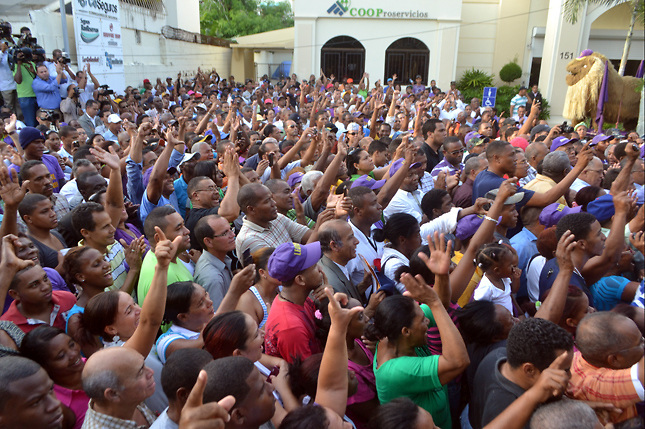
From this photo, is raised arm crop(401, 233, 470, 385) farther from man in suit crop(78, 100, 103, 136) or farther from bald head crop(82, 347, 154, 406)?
man in suit crop(78, 100, 103, 136)

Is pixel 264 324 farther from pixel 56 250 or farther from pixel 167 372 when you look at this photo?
pixel 56 250

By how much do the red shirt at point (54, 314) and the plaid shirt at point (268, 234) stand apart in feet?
3.97

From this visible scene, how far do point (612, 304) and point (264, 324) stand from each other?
7.17 feet

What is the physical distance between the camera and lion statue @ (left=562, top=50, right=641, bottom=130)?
1012cm

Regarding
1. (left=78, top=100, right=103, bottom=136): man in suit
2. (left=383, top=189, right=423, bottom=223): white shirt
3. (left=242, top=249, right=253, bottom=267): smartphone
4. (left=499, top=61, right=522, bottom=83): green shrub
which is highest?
(left=499, top=61, right=522, bottom=83): green shrub

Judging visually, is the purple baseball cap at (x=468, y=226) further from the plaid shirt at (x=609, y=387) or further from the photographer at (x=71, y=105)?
the photographer at (x=71, y=105)

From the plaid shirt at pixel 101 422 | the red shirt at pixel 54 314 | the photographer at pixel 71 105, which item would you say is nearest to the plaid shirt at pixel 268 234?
the red shirt at pixel 54 314

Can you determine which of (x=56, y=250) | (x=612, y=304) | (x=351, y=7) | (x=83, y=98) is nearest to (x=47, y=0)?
(x=83, y=98)

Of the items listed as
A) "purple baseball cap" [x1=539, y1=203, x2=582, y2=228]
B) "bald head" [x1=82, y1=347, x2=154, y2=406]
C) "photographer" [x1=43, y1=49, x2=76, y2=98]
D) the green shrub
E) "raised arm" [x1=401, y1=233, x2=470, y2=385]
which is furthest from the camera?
the green shrub

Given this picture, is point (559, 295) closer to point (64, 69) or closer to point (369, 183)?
point (369, 183)

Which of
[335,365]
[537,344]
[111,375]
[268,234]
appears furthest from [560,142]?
[111,375]

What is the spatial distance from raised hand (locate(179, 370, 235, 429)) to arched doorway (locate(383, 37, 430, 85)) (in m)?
21.8

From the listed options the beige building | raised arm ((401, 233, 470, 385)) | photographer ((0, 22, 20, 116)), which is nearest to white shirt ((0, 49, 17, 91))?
photographer ((0, 22, 20, 116))

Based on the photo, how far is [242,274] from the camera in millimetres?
2672
